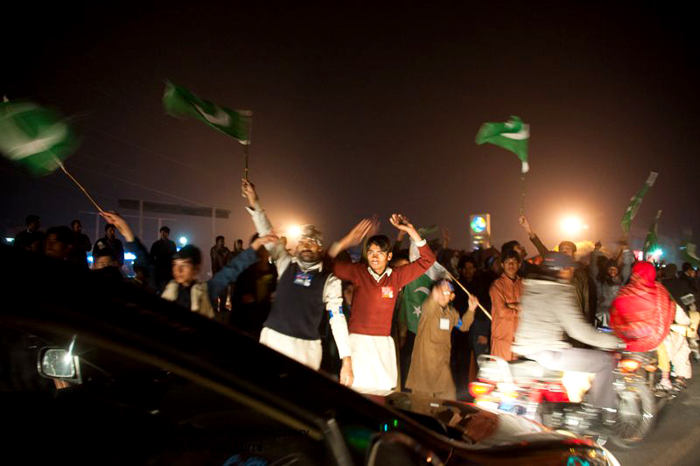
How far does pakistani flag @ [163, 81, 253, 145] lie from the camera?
5.71m

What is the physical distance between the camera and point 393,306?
16.7 ft

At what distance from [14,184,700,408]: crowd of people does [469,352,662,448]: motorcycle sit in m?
0.16

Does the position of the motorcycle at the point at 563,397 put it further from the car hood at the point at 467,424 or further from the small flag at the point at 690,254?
the small flag at the point at 690,254

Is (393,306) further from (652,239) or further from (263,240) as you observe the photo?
(652,239)

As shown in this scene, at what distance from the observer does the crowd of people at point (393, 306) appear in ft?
14.9

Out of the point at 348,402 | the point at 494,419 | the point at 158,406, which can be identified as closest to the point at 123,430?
the point at 158,406

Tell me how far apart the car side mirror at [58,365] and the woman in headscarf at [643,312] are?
5.80 m

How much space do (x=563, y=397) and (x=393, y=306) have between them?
178 centimetres

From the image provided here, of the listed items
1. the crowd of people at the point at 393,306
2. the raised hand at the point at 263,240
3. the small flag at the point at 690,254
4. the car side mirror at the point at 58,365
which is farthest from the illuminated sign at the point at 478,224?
the car side mirror at the point at 58,365

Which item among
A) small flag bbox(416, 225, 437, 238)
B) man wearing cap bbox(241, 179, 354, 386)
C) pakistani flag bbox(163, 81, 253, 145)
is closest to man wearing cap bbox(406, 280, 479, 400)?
man wearing cap bbox(241, 179, 354, 386)

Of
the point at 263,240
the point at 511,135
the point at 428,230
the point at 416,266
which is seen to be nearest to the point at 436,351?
the point at 416,266

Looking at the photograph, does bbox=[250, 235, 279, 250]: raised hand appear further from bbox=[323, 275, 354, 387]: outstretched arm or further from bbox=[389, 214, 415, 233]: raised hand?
bbox=[389, 214, 415, 233]: raised hand

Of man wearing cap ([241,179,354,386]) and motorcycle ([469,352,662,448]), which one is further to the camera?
man wearing cap ([241,179,354,386])

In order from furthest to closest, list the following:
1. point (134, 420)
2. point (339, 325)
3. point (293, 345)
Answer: point (339, 325), point (293, 345), point (134, 420)
